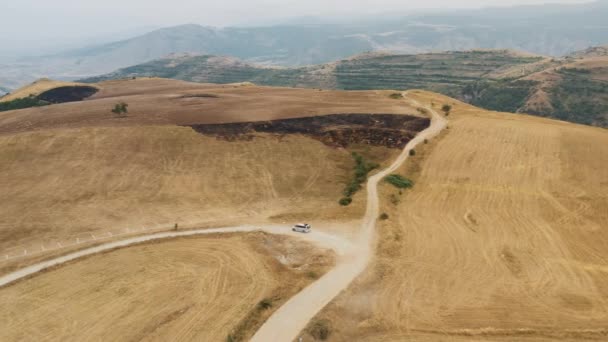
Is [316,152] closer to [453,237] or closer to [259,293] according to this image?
[453,237]

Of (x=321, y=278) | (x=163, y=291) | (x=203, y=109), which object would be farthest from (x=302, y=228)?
(x=203, y=109)

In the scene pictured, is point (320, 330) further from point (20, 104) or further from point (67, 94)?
point (67, 94)

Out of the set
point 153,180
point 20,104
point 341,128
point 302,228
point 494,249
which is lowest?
point 494,249

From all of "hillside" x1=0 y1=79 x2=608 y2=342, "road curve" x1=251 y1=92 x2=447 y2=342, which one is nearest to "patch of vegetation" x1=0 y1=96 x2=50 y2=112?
"hillside" x1=0 y1=79 x2=608 y2=342

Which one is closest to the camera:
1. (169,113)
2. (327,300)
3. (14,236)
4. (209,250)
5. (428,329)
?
(428,329)

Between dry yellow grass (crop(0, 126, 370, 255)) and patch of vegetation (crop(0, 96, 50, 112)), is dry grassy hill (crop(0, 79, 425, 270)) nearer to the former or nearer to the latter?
dry yellow grass (crop(0, 126, 370, 255))

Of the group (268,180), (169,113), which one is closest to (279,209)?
(268,180)

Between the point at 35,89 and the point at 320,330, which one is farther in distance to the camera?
the point at 35,89
